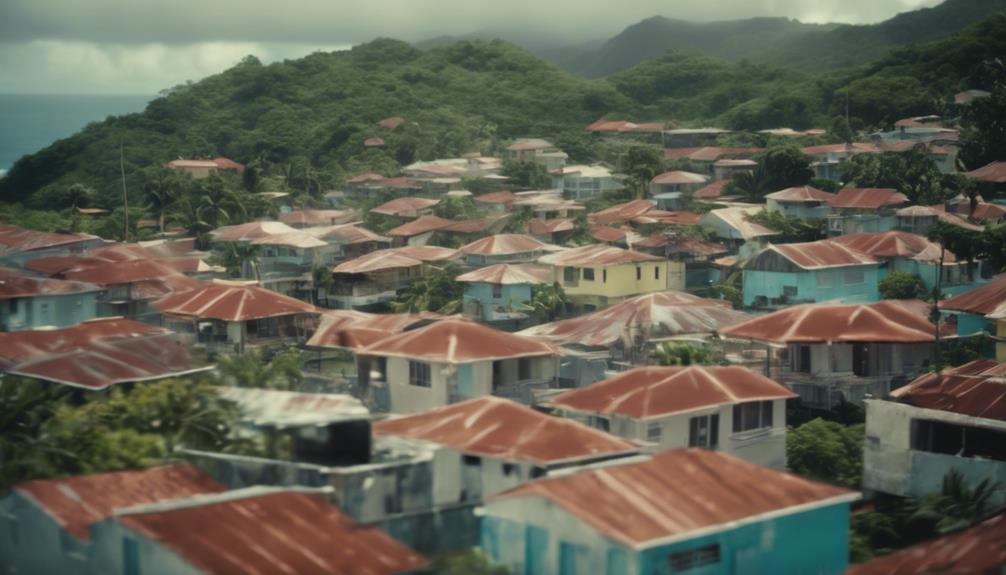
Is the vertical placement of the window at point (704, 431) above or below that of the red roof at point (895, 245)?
below

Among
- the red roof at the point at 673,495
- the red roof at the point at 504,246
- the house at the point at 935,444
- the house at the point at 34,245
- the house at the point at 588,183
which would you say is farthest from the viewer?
the house at the point at 588,183

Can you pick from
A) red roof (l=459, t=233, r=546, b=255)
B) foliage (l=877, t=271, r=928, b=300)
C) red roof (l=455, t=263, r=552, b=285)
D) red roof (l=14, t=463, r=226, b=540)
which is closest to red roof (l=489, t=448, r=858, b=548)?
red roof (l=14, t=463, r=226, b=540)

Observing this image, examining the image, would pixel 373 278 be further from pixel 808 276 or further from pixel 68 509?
pixel 68 509

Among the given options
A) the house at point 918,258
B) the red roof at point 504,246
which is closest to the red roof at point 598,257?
the red roof at point 504,246

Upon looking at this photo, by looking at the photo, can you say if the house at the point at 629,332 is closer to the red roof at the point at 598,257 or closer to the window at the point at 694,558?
the red roof at the point at 598,257

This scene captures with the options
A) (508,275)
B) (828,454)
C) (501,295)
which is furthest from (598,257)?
(828,454)

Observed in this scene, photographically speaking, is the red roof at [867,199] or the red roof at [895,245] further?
the red roof at [867,199]

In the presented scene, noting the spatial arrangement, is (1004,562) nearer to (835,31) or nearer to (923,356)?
(923,356)
